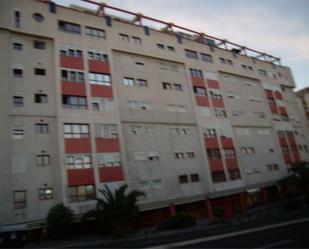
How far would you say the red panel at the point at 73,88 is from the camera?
28.3 metres

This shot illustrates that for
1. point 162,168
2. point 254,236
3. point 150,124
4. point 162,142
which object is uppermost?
point 150,124

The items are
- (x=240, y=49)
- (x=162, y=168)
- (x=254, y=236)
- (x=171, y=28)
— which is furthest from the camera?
(x=240, y=49)

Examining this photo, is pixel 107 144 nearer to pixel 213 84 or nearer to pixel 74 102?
pixel 74 102

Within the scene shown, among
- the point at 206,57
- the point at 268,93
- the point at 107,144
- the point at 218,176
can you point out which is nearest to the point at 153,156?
the point at 107,144

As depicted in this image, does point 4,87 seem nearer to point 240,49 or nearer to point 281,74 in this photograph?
point 240,49

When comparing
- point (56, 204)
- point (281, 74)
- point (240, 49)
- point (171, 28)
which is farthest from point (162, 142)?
point (281, 74)

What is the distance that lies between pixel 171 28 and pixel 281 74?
2770 cm

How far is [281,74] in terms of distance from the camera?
180 feet

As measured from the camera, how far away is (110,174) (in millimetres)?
27766

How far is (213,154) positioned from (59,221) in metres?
21.8

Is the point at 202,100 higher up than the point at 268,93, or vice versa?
the point at 268,93

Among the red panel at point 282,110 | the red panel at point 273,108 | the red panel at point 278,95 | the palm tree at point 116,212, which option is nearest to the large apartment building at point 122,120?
the palm tree at point 116,212

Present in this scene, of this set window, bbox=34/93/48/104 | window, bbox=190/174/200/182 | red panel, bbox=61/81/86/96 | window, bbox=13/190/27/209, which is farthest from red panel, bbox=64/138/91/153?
window, bbox=190/174/200/182

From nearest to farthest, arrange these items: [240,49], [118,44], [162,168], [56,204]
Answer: [56,204] < [162,168] < [118,44] < [240,49]
